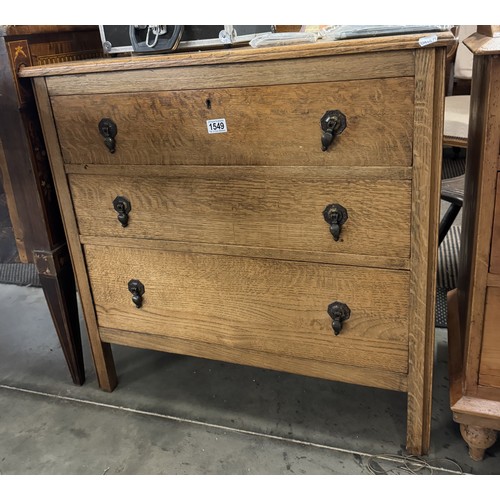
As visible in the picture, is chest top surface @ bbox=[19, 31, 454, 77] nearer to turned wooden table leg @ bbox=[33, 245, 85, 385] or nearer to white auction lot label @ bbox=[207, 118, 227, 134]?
white auction lot label @ bbox=[207, 118, 227, 134]

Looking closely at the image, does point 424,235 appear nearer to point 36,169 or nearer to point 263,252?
point 263,252

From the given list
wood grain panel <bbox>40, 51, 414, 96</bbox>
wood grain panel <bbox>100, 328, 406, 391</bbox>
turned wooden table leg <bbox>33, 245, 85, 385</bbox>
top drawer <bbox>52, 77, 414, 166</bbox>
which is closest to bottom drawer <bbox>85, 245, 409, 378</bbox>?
wood grain panel <bbox>100, 328, 406, 391</bbox>

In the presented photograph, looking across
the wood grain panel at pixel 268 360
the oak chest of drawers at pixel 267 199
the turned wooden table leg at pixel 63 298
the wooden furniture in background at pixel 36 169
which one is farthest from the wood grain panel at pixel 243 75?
the wood grain panel at pixel 268 360

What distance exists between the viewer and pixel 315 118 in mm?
1074

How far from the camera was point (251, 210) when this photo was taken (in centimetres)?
121

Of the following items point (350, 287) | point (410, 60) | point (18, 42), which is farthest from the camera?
point (18, 42)

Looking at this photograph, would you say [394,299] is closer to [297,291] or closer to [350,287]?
[350,287]

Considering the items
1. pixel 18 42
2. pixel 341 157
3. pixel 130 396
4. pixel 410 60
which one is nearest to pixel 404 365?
pixel 341 157

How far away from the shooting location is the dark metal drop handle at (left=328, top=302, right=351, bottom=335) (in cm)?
121

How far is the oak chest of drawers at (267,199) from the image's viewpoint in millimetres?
1043

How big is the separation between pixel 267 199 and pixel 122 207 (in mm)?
374

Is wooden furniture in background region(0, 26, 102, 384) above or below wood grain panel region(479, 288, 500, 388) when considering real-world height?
above

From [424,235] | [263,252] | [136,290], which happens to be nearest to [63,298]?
[136,290]

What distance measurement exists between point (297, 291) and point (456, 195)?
719 mm
